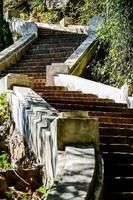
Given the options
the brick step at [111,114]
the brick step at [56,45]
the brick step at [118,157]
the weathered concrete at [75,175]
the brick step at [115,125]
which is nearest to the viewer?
the weathered concrete at [75,175]

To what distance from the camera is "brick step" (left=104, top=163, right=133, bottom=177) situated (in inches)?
250

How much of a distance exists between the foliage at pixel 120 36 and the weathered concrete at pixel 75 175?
6320 millimetres

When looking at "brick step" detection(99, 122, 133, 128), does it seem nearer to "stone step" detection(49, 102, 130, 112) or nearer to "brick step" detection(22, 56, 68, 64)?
"stone step" detection(49, 102, 130, 112)

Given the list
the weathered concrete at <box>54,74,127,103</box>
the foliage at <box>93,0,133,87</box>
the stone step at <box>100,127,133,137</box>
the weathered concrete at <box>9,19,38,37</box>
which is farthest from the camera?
the weathered concrete at <box>9,19,38,37</box>

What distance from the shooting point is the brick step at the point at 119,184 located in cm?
600

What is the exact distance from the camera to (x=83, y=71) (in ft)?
54.6

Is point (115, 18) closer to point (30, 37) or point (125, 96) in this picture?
point (125, 96)

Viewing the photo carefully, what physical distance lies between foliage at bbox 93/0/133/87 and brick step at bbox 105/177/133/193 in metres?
5.78

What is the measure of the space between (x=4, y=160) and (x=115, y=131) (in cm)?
198

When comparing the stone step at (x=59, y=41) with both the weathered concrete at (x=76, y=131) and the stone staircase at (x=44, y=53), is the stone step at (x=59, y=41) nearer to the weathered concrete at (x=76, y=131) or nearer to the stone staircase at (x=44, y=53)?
the stone staircase at (x=44, y=53)

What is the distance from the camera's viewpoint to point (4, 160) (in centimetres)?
834

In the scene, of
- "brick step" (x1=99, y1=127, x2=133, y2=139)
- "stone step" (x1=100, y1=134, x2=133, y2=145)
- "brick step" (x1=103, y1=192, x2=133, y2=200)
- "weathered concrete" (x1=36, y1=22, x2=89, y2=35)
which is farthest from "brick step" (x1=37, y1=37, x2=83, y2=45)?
"brick step" (x1=103, y1=192, x2=133, y2=200)

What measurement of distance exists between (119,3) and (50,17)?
1594cm

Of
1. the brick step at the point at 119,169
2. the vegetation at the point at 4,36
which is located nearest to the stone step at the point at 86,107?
the brick step at the point at 119,169
